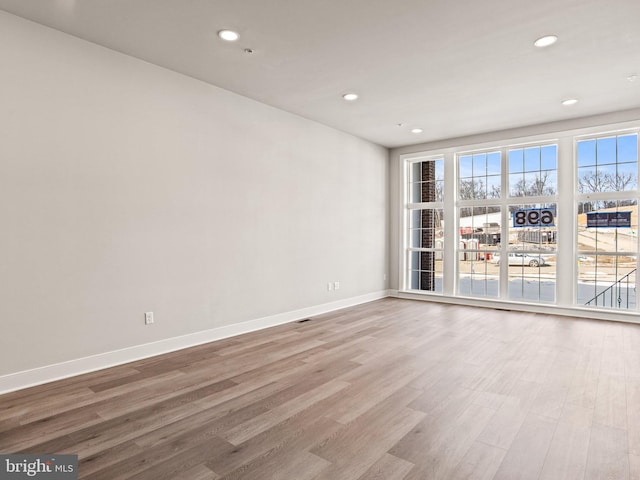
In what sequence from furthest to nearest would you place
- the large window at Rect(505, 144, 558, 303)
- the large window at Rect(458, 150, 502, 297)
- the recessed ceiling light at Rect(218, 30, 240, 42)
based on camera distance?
the large window at Rect(458, 150, 502, 297) < the large window at Rect(505, 144, 558, 303) < the recessed ceiling light at Rect(218, 30, 240, 42)

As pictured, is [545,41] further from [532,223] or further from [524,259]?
[524,259]

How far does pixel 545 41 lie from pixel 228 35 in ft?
9.53

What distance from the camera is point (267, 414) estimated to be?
2592 mm

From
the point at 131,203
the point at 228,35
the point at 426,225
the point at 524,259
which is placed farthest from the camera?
the point at 426,225

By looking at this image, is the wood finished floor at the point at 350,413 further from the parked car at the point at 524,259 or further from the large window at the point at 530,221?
the parked car at the point at 524,259

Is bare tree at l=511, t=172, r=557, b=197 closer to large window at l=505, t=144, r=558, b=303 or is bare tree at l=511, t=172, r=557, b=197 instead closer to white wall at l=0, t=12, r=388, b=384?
large window at l=505, t=144, r=558, b=303

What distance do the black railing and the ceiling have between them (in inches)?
99.2

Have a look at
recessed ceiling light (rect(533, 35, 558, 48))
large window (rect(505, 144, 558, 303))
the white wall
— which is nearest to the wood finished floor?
the white wall

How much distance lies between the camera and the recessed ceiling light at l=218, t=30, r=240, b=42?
3322 millimetres

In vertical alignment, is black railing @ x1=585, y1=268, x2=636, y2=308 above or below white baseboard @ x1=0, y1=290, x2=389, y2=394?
above

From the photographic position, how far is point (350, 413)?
261 centimetres

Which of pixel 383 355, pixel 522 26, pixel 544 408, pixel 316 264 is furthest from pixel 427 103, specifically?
pixel 544 408

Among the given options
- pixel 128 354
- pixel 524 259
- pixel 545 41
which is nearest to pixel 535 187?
pixel 524 259

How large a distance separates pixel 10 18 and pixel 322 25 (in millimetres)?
2523
